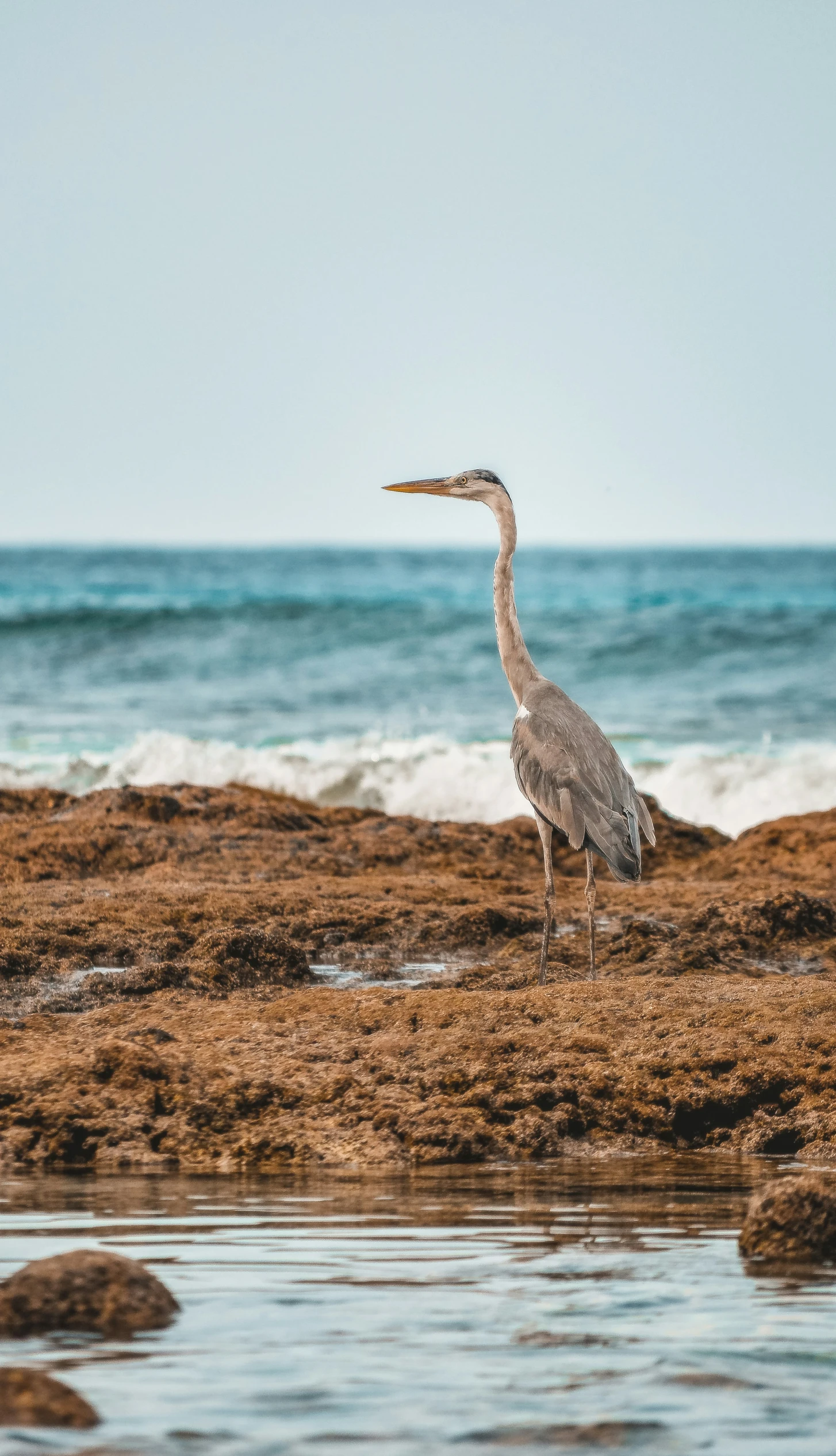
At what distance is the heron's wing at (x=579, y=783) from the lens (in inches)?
252

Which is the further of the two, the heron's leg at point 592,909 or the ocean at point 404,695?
the ocean at point 404,695

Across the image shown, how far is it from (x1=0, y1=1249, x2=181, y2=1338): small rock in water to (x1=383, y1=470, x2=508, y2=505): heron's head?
585 cm

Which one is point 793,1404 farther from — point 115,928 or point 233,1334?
point 115,928

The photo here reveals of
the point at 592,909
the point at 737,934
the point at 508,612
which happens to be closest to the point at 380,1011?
the point at 592,909

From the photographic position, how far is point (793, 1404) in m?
2.41

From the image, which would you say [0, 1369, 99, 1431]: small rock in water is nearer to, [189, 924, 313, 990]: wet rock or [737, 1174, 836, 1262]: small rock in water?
[737, 1174, 836, 1262]: small rock in water

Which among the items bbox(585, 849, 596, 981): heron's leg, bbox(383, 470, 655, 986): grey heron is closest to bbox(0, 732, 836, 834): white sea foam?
bbox(383, 470, 655, 986): grey heron

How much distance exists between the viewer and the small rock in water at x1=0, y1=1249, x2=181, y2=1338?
8.82 ft

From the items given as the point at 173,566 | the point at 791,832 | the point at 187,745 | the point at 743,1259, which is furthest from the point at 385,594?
the point at 743,1259

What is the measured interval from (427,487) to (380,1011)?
3886mm

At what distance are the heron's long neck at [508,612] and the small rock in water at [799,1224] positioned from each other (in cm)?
441

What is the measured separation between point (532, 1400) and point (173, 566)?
168 feet

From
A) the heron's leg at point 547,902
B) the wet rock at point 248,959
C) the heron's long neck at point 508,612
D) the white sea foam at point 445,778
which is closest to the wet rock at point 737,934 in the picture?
the heron's leg at point 547,902

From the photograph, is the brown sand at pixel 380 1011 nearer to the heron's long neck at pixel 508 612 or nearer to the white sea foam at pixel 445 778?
the heron's long neck at pixel 508 612
